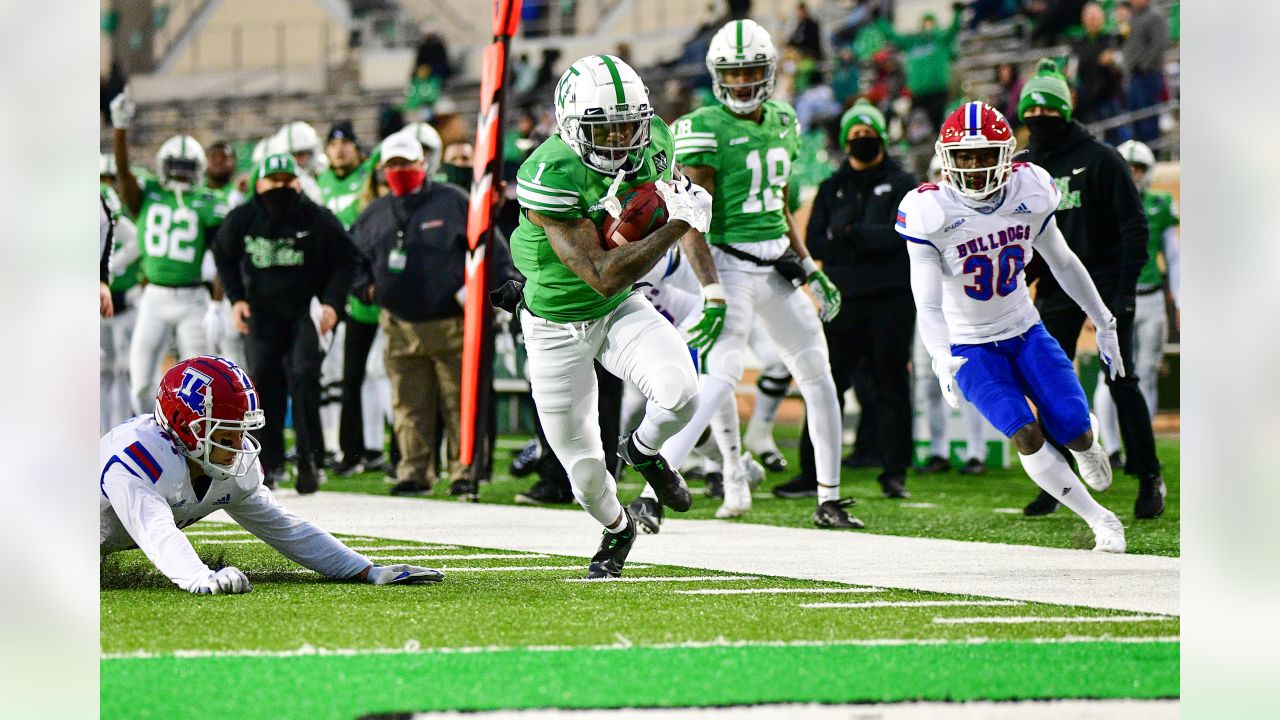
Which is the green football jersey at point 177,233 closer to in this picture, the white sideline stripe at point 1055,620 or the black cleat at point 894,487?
the black cleat at point 894,487

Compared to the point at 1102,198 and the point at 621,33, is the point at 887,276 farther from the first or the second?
the point at 621,33

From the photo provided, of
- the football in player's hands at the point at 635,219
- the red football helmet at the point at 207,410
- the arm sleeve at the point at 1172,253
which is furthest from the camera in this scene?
the arm sleeve at the point at 1172,253

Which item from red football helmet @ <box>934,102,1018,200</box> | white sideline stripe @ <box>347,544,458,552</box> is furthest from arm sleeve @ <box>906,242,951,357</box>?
white sideline stripe @ <box>347,544,458,552</box>

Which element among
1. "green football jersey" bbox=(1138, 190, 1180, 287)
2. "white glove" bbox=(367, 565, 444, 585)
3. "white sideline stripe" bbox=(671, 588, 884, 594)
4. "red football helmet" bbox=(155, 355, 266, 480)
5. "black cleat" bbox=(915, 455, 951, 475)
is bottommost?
"black cleat" bbox=(915, 455, 951, 475)

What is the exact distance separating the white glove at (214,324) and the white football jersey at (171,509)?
4200mm

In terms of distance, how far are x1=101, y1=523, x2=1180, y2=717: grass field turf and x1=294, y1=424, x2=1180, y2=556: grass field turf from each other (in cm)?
162

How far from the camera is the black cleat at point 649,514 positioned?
6.22 meters

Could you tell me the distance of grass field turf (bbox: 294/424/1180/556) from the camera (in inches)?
246

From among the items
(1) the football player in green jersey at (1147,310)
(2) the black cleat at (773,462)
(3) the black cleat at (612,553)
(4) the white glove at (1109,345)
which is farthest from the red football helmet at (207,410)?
(1) the football player in green jersey at (1147,310)

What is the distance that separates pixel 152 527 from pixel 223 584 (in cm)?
25

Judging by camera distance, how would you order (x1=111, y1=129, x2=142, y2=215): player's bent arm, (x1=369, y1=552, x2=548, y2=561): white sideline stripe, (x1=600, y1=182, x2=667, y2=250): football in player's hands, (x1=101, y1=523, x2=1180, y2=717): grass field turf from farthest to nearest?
(x1=111, y1=129, x2=142, y2=215): player's bent arm → (x1=369, y1=552, x2=548, y2=561): white sideline stripe → (x1=600, y1=182, x2=667, y2=250): football in player's hands → (x1=101, y1=523, x2=1180, y2=717): grass field turf

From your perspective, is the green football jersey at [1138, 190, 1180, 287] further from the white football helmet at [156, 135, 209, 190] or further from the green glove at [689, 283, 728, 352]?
the white football helmet at [156, 135, 209, 190]
